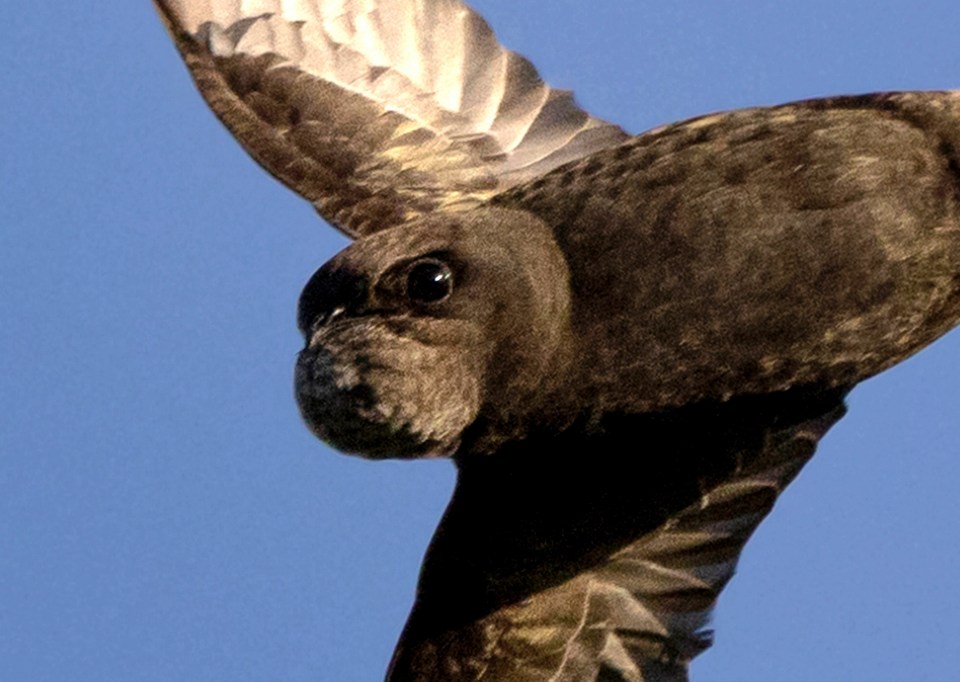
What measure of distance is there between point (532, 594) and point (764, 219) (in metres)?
1.17

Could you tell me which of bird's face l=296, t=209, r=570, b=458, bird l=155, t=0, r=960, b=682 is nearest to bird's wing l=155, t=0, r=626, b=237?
bird l=155, t=0, r=960, b=682

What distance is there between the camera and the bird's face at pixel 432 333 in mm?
4445

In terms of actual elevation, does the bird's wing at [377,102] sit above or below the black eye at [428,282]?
above

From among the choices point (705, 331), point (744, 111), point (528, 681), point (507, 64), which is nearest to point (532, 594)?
point (528, 681)

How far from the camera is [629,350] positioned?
475cm

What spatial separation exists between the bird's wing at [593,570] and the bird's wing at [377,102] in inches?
41.6

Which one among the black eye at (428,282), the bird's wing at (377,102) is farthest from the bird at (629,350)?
the bird's wing at (377,102)

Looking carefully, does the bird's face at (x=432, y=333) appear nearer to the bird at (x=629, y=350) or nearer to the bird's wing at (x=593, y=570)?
the bird at (x=629, y=350)

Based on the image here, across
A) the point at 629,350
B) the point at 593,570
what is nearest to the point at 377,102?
the point at 593,570

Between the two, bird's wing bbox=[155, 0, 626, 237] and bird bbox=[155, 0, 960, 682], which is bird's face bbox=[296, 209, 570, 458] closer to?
bird bbox=[155, 0, 960, 682]

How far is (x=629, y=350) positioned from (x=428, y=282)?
48cm

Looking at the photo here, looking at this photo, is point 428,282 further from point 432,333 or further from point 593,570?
point 593,570

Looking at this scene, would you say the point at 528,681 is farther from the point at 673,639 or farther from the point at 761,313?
the point at 761,313

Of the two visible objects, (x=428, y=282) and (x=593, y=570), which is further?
(x=593, y=570)
